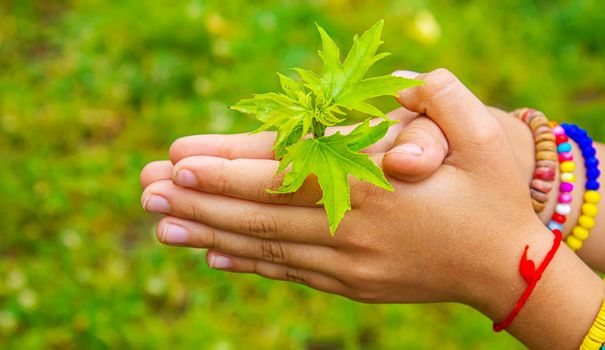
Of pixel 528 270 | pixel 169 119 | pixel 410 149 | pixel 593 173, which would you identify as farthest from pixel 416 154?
pixel 169 119

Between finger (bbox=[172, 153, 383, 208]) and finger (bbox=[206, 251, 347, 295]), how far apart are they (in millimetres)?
224

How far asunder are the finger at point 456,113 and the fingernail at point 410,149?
14cm

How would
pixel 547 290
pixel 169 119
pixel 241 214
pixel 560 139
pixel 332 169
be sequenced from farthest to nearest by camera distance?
1. pixel 169 119
2. pixel 560 139
3. pixel 241 214
4. pixel 547 290
5. pixel 332 169

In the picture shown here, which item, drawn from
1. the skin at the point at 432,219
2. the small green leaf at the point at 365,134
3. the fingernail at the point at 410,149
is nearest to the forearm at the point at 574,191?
the skin at the point at 432,219

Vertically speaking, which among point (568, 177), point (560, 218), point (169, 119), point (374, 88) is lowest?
point (169, 119)

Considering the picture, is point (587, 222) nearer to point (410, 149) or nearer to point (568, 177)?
point (568, 177)

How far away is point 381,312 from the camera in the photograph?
8.80 feet

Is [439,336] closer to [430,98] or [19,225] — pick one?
[430,98]

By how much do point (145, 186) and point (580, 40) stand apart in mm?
Answer: 2646

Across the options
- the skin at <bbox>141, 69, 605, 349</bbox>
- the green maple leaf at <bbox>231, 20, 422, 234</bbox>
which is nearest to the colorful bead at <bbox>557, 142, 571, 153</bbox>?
the skin at <bbox>141, 69, 605, 349</bbox>

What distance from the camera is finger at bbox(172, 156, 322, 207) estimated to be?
1.53 meters

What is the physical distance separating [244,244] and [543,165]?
78 cm

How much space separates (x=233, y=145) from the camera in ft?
5.53

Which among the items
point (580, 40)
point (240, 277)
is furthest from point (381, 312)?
point (580, 40)
